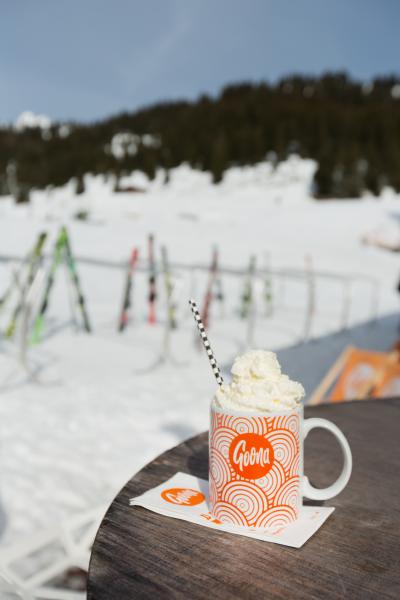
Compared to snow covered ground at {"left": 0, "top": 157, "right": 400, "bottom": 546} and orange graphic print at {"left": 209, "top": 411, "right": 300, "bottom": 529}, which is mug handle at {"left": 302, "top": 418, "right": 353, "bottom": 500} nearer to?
orange graphic print at {"left": 209, "top": 411, "right": 300, "bottom": 529}

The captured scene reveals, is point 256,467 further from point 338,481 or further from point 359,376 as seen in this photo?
point 359,376

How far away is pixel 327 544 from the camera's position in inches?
39.0

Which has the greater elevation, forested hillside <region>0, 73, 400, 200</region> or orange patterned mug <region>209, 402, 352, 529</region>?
forested hillside <region>0, 73, 400, 200</region>

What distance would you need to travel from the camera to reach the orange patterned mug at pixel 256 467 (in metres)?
0.98

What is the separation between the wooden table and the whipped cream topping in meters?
0.23

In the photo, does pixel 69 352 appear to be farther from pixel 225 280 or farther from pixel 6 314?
pixel 225 280

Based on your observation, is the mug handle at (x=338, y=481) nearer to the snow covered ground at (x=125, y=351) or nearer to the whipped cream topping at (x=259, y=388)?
the whipped cream topping at (x=259, y=388)

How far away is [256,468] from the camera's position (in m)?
0.99

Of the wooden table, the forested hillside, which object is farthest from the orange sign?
the forested hillside

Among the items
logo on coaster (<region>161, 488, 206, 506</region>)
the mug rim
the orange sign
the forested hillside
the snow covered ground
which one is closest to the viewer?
the mug rim

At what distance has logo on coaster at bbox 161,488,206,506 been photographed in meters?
1.12

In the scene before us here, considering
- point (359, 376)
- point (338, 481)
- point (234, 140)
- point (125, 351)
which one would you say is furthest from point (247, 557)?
point (234, 140)

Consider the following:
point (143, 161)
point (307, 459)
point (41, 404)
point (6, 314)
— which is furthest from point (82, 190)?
point (307, 459)

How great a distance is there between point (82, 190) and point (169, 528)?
4638 cm
